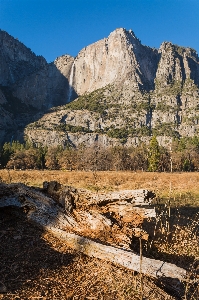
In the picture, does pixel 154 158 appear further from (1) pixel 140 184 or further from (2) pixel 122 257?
(2) pixel 122 257

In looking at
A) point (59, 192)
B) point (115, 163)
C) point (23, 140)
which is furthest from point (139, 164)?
point (23, 140)

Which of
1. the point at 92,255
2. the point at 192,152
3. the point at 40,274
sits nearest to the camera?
the point at 40,274

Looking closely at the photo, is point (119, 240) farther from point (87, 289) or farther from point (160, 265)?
point (87, 289)

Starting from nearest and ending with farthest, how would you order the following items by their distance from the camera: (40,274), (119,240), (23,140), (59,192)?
(40,274) → (119,240) → (59,192) → (23,140)

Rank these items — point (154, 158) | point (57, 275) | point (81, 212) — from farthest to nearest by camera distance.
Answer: point (154, 158), point (81, 212), point (57, 275)

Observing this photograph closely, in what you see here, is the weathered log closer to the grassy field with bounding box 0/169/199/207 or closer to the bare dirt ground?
the bare dirt ground

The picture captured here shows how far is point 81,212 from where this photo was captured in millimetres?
7348

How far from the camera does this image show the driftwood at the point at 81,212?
21.3 feet

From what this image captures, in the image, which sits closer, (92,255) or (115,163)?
(92,255)

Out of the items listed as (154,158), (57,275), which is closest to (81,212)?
(57,275)

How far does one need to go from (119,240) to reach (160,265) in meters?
1.65

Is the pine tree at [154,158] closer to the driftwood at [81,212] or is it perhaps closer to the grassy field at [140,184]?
the grassy field at [140,184]

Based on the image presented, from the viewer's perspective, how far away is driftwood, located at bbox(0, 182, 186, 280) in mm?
6504

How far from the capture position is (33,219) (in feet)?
22.6
